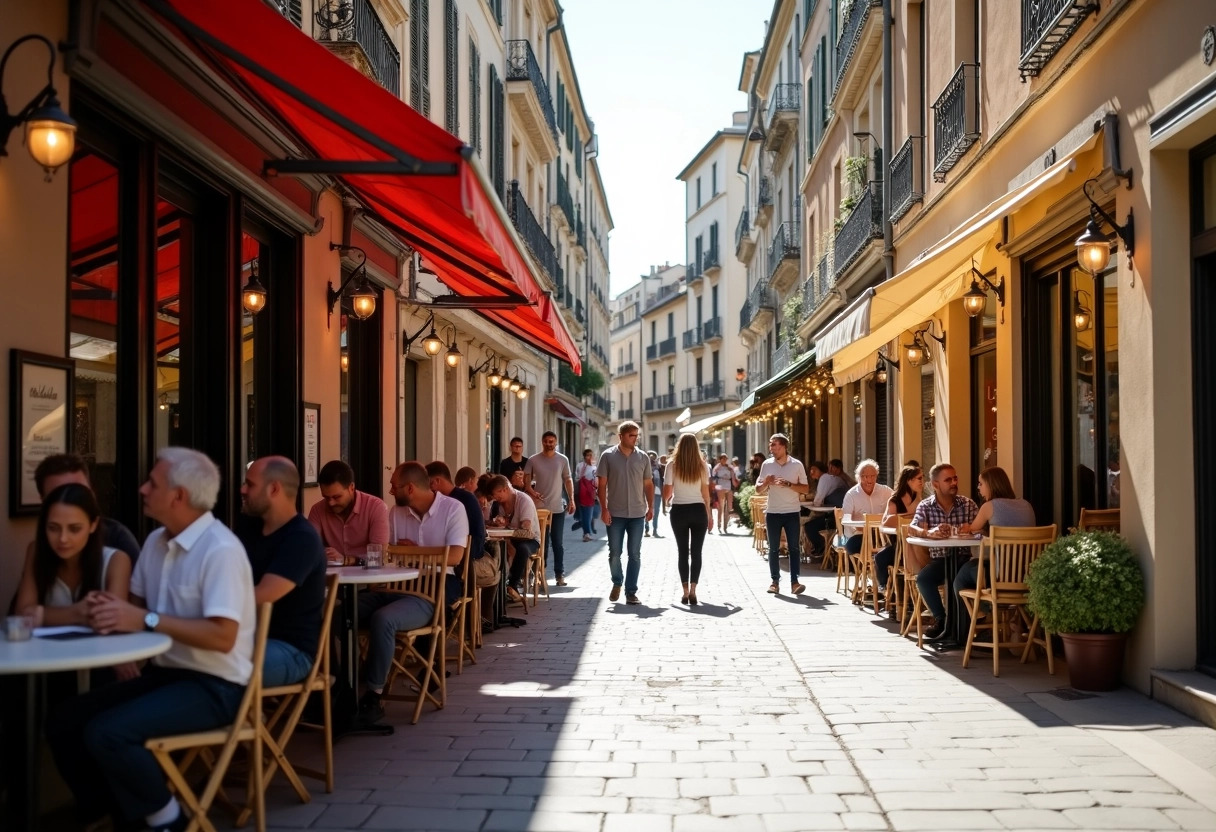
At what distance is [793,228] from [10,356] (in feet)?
78.3

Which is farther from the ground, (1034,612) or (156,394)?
(156,394)

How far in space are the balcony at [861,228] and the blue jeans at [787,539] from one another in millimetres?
4855

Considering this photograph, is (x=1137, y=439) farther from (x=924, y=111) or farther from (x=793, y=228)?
(x=793, y=228)

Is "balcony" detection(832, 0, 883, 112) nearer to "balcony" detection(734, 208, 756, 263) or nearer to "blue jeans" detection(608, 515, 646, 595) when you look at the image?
"blue jeans" detection(608, 515, 646, 595)

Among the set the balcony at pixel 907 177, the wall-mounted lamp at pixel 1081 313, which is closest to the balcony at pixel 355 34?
the wall-mounted lamp at pixel 1081 313

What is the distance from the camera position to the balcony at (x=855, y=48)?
52.1 ft

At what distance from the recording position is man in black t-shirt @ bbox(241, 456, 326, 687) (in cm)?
478

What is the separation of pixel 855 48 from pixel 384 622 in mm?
13055

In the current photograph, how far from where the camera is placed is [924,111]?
1397cm

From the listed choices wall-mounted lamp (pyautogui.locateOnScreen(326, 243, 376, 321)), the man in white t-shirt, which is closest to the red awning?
wall-mounted lamp (pyautogui.locateOnScreen(326, 243, 376, 321))

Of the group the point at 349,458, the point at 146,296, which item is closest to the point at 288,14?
the point at 146,296

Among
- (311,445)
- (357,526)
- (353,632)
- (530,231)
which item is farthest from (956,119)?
(530,231)

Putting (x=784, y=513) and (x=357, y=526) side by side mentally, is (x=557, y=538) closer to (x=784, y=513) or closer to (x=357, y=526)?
(x=784, y=513)

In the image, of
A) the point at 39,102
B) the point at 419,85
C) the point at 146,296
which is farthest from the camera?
the point at 419,85
